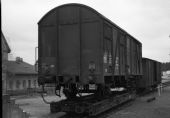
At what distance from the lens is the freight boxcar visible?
11344 millimetres

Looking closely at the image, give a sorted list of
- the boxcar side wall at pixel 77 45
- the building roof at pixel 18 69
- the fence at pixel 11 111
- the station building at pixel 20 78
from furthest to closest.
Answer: the building roof at pixel 18 69 < the station building at pixel 20 78 < the boxcar side wall at pixel 77 45 < the fence at pixel 11 111

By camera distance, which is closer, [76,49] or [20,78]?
[76,49]

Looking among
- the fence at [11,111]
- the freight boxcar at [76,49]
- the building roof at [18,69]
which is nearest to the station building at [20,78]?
the building roof at [18,69]

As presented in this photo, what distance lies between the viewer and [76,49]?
460 inches

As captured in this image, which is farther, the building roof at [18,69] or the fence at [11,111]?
the building roof at [18,69]

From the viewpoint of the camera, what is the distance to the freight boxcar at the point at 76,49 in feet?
37.2

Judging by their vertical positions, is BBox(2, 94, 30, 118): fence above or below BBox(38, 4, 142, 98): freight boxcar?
below

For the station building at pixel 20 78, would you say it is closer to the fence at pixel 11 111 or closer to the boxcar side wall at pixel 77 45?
the boxcar side wall at pixel 77 45

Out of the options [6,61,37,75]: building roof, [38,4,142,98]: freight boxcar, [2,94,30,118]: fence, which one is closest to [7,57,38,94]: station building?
[6,61,37,75]: building roof

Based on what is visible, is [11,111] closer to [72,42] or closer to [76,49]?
[76,49]

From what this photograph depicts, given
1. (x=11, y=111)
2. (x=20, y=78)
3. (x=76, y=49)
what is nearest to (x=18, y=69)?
(x=20, y=78)

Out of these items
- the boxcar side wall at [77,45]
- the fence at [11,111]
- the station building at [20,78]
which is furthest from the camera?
the station building at [20,78]

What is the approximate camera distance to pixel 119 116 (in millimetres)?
11539

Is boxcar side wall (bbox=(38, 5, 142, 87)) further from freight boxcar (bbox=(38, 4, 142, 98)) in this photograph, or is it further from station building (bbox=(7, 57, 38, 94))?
station building (bbox=(7, 57, 38, 94))
